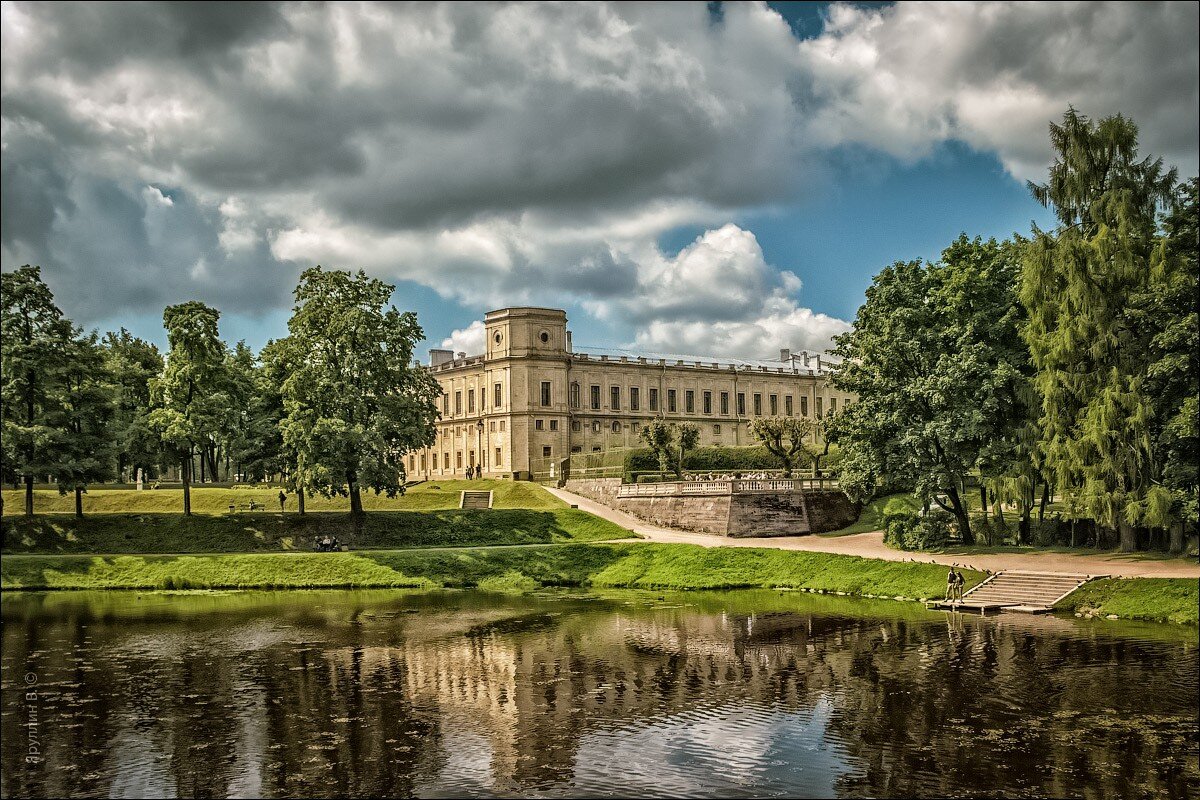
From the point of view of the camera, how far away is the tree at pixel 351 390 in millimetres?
47844

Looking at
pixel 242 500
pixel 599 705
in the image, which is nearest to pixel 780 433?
pixel 242 500

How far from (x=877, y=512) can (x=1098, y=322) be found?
2063 cm

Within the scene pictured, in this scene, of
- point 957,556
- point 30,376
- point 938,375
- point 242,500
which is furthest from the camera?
point 242,500

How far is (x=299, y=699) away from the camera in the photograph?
21.3m

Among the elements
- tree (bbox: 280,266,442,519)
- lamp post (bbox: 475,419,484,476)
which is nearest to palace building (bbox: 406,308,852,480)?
lamp post (bbox: 475,419,484,476)

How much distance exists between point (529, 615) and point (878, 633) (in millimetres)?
11359

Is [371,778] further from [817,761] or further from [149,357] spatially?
[149,357]

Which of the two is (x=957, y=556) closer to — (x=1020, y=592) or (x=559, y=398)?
(x=1020, y=592)

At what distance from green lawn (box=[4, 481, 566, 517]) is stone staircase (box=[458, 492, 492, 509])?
1.38 ft

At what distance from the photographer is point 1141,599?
1220 inches

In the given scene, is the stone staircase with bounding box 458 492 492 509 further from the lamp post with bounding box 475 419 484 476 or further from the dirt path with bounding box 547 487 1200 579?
the lamp post with bounding box 475 419 484 476

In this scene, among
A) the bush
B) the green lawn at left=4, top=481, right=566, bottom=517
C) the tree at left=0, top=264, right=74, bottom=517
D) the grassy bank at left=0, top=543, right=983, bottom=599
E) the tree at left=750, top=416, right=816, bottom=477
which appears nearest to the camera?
the grassy bank at left=0, top=543, right=983, bottom=599

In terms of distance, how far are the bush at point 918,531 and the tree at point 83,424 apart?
120 ft

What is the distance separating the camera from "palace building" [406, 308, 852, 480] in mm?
80500
